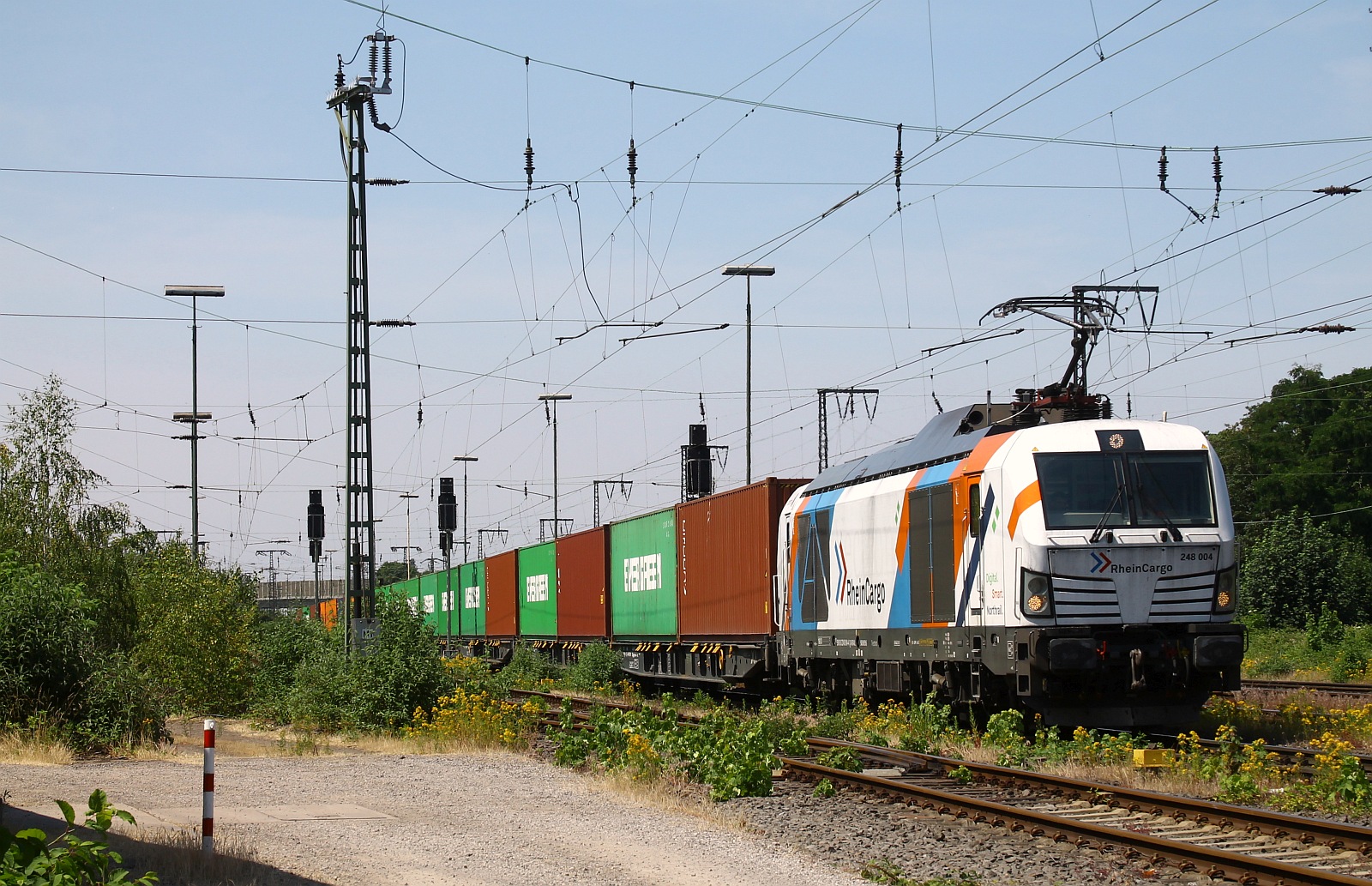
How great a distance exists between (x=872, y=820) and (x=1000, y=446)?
5608 mm

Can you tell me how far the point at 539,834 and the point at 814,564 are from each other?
34.2 feet

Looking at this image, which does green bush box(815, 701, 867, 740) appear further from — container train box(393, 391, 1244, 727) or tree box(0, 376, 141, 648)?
tree box(0, 376, 141, 648)

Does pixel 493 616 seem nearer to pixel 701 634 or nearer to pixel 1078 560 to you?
pixel 701 634

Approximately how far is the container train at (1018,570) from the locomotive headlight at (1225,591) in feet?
0.06

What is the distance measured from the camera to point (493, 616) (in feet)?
151

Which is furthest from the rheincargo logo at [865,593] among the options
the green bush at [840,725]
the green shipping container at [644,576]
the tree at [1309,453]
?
the tree at [1309,453]

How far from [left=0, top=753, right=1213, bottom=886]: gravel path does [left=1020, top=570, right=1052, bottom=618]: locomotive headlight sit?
3.19 metres

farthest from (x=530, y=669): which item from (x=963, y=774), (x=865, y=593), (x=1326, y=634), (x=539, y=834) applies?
(x=539, y=834)

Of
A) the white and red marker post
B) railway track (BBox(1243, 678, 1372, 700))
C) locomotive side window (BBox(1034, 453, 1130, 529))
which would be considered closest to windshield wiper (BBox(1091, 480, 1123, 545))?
locomotive side window (BBox(1034, 453, 1130, 529))

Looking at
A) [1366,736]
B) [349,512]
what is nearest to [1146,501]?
[1366,736]

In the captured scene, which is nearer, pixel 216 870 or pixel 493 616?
pixel 216 870

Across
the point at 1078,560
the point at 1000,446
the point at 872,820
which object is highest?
the point at 1000,446

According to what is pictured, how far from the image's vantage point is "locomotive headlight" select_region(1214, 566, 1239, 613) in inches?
594

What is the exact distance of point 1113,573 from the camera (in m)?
14.9
